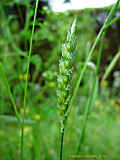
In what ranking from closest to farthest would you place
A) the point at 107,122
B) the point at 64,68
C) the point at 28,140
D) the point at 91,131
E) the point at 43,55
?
1. the point at 64,68
2. the point at 28,140
3. the point at 91,131
4. the point at 107,122
5. the point at 43,55

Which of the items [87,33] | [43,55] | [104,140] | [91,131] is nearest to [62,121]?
[104,140]

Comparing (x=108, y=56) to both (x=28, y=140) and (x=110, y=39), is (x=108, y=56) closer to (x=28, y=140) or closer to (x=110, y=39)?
(x=110, y=39)

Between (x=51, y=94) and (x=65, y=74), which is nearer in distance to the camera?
(x=65, y=74)

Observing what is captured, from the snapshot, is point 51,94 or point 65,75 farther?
point 51,94

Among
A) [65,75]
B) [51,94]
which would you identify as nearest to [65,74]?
[65,75]

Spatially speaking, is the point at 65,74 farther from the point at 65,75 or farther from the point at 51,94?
the point at 51,94
